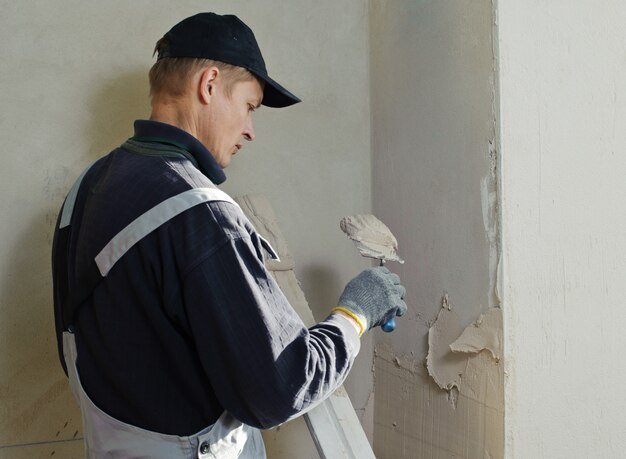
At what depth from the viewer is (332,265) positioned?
218 cm

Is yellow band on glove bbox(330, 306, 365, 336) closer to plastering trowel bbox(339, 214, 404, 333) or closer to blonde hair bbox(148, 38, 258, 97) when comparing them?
plastering trowel bbox(339, 214, 404, 333)

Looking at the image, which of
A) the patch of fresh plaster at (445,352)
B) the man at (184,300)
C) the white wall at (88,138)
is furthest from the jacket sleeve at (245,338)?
the white wall at (88,138)

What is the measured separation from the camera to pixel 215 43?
1316 millimetres

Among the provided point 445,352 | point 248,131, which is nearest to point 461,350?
point 445,352

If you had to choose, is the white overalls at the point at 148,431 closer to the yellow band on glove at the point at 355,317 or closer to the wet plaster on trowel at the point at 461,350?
the yellow band on glove at the point at 355,317

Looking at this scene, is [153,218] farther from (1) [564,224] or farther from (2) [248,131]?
(1) [564,224]

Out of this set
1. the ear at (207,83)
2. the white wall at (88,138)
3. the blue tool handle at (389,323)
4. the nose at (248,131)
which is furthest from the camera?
the white wall at (88,138)

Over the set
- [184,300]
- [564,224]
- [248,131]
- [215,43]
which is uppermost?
[215,43]

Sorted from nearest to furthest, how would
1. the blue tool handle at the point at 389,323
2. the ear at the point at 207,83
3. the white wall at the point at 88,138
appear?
the ear at the point at 207,83 < the blue tool handle at the point at 389,323 < the white wall at the point at 88,138

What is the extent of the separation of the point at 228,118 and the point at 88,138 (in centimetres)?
69

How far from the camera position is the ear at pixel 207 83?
131 cm

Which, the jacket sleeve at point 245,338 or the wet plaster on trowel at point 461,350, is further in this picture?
the wet plaster on trowel at point 461,350

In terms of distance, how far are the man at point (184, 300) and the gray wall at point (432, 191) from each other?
0.54 metres

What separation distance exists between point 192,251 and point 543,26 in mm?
1134
